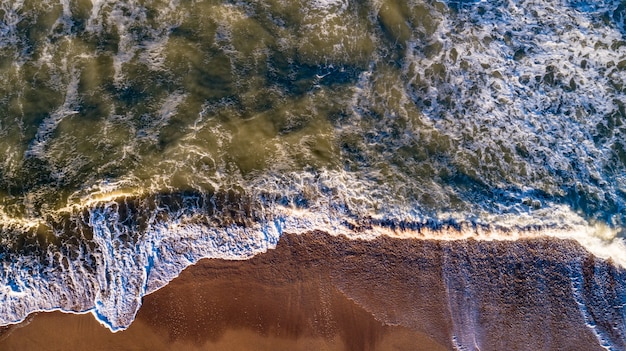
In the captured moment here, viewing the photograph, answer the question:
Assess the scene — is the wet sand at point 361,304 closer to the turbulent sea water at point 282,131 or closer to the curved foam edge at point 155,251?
the curved foam edge at point 155,251

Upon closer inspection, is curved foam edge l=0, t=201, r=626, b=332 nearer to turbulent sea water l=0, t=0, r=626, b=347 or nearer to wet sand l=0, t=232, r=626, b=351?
turbulent sea water l=0, t=0, r=626, b=347

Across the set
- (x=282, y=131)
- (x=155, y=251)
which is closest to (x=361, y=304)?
(x=282, y=131)

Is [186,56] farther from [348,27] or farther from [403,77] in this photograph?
[403,77]

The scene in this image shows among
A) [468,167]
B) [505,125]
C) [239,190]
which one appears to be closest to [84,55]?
[239,190]

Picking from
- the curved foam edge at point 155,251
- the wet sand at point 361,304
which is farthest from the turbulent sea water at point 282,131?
the wet sand at point 361,304

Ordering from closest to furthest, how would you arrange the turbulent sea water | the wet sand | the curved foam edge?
the wet sand → the curved foam edge → the turbulent sea water

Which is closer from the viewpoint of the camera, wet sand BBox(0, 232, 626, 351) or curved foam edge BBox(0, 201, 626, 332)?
wet sand BBox(0, 232, 626, 351)

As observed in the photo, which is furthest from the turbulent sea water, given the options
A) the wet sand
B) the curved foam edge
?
the wet sand
